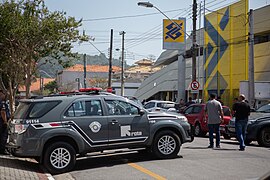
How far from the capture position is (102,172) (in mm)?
9352

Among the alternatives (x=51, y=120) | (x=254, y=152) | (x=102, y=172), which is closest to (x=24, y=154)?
(x=51, y=120)

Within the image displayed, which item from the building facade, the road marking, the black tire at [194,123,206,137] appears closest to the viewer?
the road marking

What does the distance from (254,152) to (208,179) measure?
430 cm

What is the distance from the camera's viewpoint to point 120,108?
403 inches

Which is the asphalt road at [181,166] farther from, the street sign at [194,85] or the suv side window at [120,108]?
the street sign at [194,85]

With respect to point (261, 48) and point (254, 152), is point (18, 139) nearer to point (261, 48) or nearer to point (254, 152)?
point (254, 152)

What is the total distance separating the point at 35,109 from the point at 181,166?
12.0 ft

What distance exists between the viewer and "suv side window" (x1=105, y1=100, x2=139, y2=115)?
1012cm

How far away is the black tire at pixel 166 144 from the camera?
414 inches

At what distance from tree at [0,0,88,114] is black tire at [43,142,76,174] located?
241 inches

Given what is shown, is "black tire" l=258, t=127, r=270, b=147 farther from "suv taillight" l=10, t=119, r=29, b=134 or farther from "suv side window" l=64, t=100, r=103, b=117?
"suv taillight" l=10, t=119, r=29, b=134

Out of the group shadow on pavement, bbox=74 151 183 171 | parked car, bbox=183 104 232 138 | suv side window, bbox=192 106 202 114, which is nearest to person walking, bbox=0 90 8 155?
shadow on pavement, bbox=74 151 183 171

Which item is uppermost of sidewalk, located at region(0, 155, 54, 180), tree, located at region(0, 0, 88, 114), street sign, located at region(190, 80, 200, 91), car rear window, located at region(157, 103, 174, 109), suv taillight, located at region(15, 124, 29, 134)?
tree, located at region(0, 0, 88, 114)

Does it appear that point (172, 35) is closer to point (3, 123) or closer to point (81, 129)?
point (3, 123)
